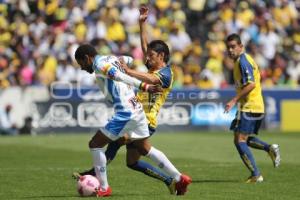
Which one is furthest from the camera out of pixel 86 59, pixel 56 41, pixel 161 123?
pixel 56 41

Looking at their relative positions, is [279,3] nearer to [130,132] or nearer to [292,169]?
[292,169]

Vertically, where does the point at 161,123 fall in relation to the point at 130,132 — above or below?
below

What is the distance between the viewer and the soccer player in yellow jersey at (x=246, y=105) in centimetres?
1326

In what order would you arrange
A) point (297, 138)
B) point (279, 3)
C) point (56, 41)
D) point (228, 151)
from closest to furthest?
point (228, 151)
point (297, 138)
point (56, 41)
point (279, 3)

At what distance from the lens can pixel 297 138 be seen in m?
23.2

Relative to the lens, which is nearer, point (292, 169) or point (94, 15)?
point (292, 169)

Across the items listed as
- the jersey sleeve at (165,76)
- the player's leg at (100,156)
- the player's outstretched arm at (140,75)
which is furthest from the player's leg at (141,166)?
the player's outstretched arm at (140,75)

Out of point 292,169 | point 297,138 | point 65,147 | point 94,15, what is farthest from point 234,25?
point 292,169

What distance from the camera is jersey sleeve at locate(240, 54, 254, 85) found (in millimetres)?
13312

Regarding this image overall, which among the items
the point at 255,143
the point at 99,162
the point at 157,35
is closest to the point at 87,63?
the point at 99,162

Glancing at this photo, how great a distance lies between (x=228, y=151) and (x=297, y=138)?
4727mm

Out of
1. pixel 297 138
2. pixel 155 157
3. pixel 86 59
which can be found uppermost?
pixel 86 59

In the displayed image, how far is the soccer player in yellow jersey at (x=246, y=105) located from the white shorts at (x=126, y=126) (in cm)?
264

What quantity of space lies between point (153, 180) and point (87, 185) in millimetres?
2327
